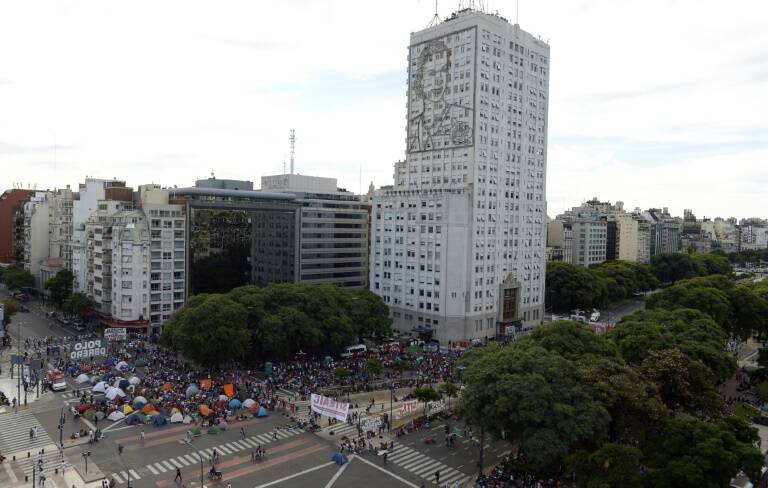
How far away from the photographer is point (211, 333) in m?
78.1

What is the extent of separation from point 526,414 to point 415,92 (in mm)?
87698

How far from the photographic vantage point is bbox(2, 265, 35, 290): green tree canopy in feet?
469

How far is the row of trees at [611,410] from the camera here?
42938 mm

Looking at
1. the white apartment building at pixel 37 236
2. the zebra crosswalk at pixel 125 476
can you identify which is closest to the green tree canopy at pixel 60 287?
the white apartment building at pixel 37 236

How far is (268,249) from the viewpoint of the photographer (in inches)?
Answer: 5522

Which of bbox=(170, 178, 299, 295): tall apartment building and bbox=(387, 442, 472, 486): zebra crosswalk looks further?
bbox=(170, 178, 299, 295): tall apartment building

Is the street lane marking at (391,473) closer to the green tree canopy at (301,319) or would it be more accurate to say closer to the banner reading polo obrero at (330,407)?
the banner reading polo obrero at (330,407)

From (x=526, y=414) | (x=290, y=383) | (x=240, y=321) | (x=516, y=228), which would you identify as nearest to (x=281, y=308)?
(x=240, y=321)

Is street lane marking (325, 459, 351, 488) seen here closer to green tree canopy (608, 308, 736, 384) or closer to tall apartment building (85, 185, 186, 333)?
green tree canopy (608, 308, 736, 384)

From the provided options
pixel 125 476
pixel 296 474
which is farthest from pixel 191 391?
pixel 296 474

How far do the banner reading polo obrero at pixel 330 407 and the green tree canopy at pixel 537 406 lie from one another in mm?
12409

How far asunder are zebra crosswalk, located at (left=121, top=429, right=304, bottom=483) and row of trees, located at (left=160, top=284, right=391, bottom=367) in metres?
20.2

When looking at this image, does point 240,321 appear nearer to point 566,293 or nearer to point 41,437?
point 41,437

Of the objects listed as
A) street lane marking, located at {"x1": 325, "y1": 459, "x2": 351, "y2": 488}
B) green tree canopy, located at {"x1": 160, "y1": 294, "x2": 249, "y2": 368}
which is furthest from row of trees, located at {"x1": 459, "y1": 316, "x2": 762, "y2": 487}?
green tree canopy, located at {"x1": 160, "y1": 294, "x2": 249, "y2": 368}
